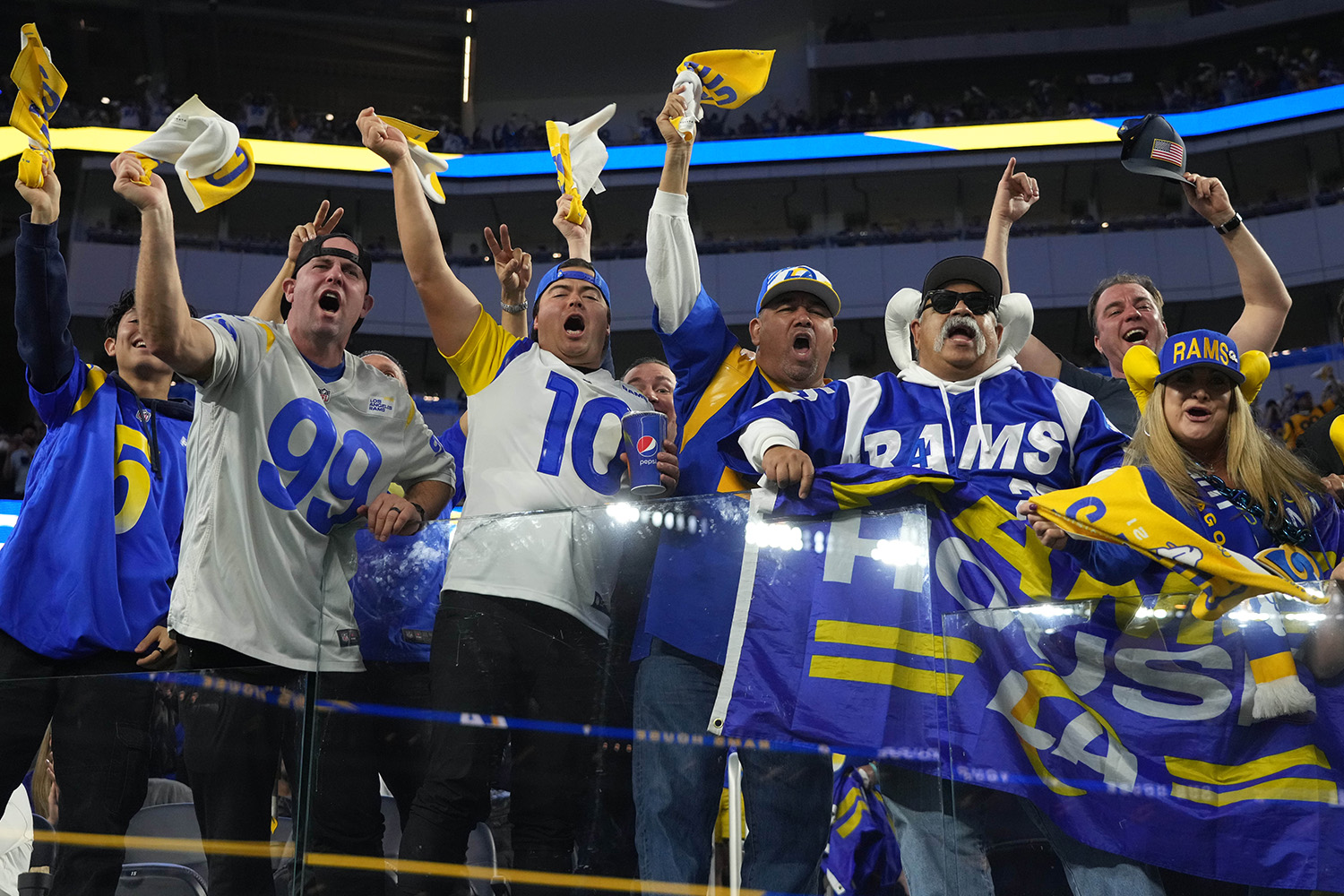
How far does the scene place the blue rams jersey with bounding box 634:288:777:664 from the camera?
235cm

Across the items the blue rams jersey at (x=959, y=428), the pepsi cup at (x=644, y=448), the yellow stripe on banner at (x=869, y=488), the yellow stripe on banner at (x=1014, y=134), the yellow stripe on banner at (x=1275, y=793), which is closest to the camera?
the yellow stripe on banner at (x=1275, y=793)

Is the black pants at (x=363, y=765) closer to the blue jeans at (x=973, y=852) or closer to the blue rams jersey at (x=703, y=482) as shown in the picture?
the blue rams jersey at (x=703, y=482)

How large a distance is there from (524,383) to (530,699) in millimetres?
968

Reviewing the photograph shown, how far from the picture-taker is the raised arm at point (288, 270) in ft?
10.9

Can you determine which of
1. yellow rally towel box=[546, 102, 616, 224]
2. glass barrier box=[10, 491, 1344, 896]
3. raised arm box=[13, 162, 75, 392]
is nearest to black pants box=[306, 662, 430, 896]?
glass barrier box=[10, 491, 1344, 896]

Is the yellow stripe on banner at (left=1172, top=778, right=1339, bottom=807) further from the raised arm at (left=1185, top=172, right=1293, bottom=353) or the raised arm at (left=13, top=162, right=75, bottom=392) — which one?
the raised arm at (left=13, top=162, right=75, bottom=392)

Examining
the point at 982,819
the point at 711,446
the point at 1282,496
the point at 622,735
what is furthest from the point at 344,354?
the point at 1282,496

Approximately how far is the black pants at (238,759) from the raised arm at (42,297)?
1.01 metres

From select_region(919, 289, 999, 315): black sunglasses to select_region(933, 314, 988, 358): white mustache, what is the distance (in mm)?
29

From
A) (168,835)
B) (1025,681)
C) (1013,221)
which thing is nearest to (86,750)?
(168,835)

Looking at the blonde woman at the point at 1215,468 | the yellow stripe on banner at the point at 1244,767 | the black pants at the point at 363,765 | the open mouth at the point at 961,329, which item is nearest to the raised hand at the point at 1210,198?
the blonde woman at the point at 1215,468

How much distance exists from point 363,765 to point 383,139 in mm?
1830

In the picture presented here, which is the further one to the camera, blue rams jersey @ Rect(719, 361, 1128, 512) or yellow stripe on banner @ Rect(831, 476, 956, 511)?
blue rams jersey @ Rect(719, 361, 1128, 512)

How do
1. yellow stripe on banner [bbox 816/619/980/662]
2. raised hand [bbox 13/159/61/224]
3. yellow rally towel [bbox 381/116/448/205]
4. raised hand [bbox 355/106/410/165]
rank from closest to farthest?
yellow stripe on banner [bbox 816/619/980/662]
raised hand [bbox 13/159/61/224]
raised hand [bbox 355/106/410/165]
yellow rally towel [bbox 381/116/448/205]
